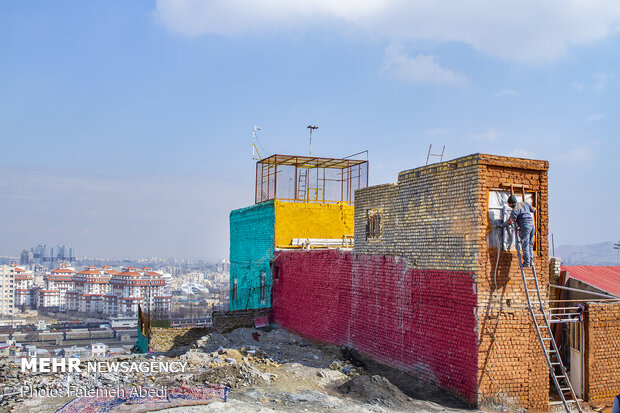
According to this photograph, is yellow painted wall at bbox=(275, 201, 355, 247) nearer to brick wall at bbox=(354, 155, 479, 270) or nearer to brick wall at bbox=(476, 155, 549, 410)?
brick wall at bbox=(354, 155, 479, 270)

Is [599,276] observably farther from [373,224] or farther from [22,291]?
[22,291]

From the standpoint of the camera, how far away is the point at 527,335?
387 inches

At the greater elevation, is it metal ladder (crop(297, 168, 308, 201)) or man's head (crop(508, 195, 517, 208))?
metal ladder (crop(297, 168, 308, 201))

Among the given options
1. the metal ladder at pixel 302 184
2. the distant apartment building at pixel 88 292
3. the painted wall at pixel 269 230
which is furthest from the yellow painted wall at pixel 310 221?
the distant apartment building at pixel 88 292

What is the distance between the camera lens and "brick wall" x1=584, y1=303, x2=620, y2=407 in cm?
1018

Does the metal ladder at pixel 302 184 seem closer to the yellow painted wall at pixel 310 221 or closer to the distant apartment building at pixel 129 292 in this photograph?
the yellow painted wall at pixel 310 221

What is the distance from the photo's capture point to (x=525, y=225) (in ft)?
31.1

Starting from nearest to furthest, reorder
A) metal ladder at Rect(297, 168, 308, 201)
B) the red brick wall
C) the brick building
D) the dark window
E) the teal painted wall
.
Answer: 1. the brick building
2. the red brick wall
3. the dark window
4. the teal painted wall
5. metal ladder at Rect(297, 168, 308, 201)

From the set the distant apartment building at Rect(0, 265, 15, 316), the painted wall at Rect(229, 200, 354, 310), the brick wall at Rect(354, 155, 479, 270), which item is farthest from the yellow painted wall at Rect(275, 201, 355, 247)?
the distant apartment building at Rect(0, 265, 15, 316)

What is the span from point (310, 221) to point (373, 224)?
7132 millimetres

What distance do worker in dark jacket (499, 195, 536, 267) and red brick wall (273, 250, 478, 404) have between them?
42.0 inches

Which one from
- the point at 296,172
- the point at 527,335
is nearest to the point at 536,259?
the point at 527,335

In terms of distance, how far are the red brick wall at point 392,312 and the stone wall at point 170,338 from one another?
3417mm

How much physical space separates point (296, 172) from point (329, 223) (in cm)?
256
